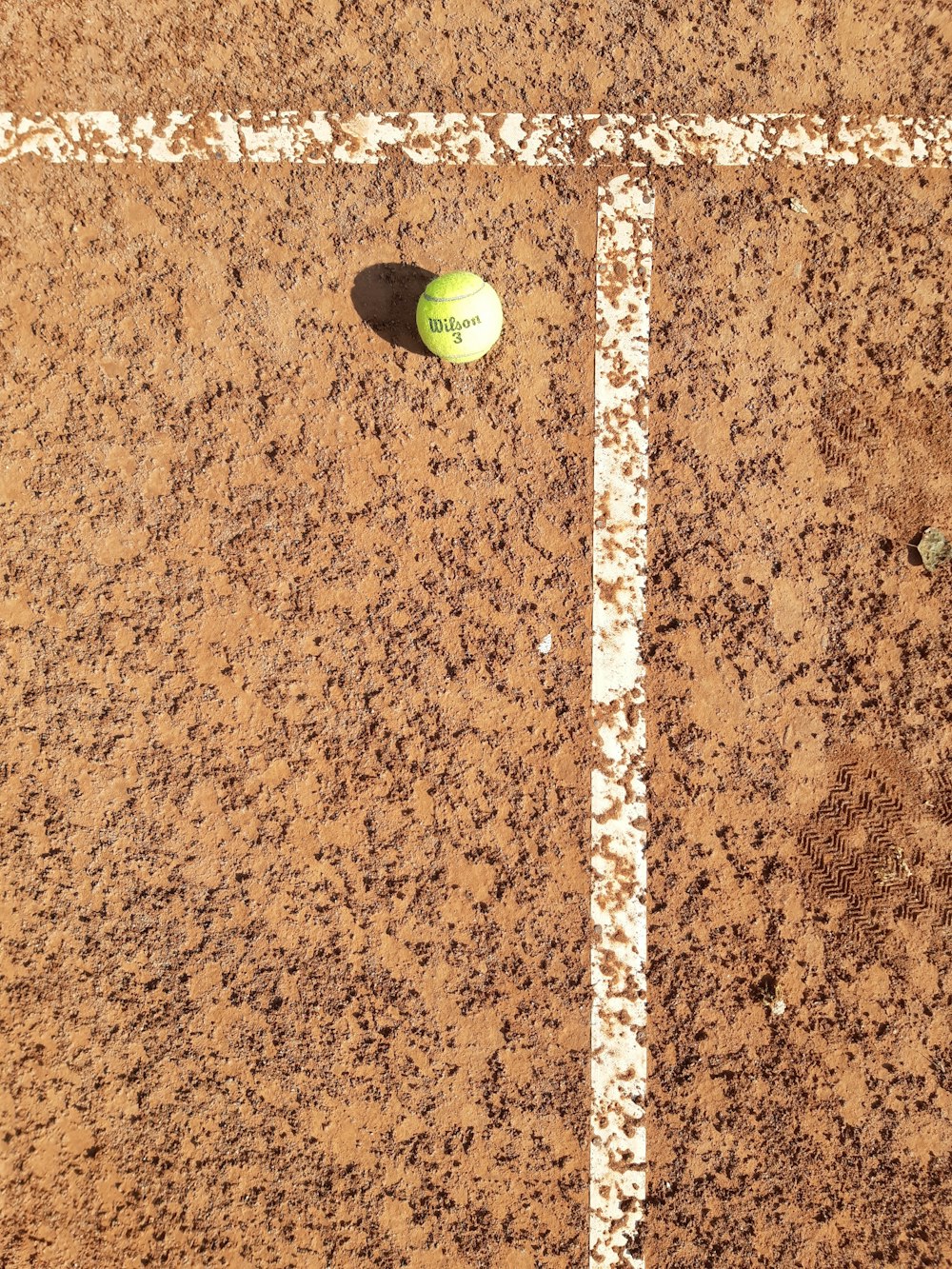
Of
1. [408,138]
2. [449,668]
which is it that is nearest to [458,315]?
[408,138]

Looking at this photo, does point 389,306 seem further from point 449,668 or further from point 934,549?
point 934,549

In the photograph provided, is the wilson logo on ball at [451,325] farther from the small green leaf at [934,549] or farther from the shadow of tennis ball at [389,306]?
the small green leaf at [934,549]

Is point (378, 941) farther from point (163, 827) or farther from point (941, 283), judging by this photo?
point (941, 283)

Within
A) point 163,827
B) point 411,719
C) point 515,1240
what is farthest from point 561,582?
point 515,1240

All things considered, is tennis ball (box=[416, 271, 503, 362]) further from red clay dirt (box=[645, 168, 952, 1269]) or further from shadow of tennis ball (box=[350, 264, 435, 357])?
red clay dirt (box=[645, 168, 952, 1269])

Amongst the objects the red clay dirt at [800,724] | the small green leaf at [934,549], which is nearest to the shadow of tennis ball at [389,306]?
the red clay dirt at [800,724]
